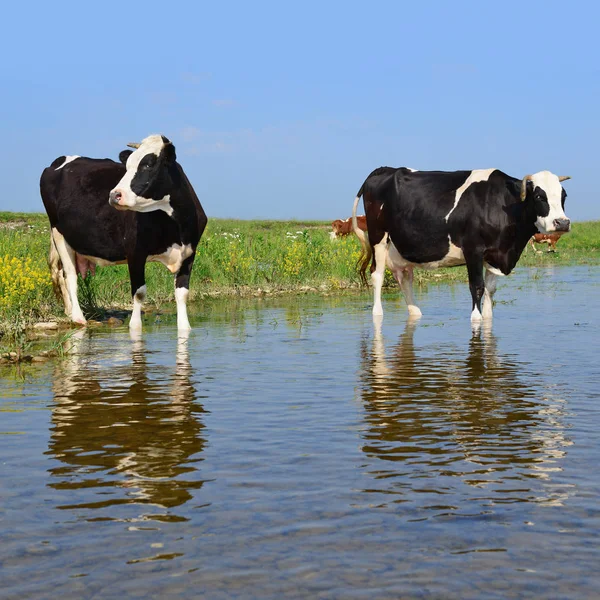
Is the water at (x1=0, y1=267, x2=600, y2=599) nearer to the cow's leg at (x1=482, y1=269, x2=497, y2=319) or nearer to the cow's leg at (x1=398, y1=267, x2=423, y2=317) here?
the cow's leg at (x1=482, y1=269, x2=497, y2=319)

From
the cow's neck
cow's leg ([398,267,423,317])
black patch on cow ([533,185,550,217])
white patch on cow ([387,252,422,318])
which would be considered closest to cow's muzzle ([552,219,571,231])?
black patch on cow ([533,185,550,217])

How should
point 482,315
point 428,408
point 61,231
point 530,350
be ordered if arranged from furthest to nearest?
1. point 61,231
2. point 482,315
3. point 530,350
4. point 428,408

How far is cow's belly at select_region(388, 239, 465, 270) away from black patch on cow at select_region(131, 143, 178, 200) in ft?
12.6

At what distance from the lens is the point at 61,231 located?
1352cm

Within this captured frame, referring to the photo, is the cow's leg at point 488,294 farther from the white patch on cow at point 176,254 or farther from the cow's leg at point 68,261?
the cow's leg at point 68,261

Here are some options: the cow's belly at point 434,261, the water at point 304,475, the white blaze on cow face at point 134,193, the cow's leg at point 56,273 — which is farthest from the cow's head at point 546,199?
the cow's leg at point 56,273

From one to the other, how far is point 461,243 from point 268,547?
10033 mm

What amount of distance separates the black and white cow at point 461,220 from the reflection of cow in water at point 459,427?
13.5 feet

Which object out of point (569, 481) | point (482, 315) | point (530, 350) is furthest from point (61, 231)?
point (569, 481)

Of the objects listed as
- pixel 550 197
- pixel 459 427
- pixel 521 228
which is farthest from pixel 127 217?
pixel 459 427

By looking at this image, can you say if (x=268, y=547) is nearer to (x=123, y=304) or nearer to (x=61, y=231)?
(x=61, y=231)

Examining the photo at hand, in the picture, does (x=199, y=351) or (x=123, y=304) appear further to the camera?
(x=123, y=304)

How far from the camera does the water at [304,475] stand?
3127 mm

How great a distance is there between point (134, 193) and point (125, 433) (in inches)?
251
